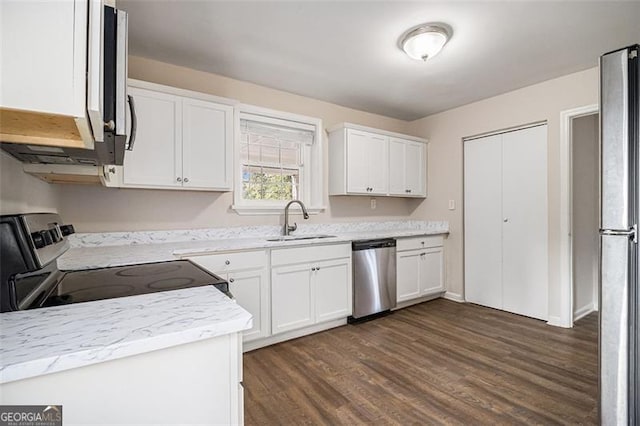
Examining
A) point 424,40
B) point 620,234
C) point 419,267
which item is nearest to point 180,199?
point 424,40

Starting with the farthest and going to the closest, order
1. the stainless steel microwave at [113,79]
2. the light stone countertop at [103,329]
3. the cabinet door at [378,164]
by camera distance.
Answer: the cabinet door at [378,164], the stainless steel microwave at [113,79], the light stone countertop at [103,329]

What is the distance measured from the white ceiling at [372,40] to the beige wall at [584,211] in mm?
908

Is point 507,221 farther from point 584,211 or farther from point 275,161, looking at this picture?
point 275,161

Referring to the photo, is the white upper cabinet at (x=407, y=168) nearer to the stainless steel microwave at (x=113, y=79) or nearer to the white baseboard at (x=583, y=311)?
the white baseboard at (x=583, y=311)

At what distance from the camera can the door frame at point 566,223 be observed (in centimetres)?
309

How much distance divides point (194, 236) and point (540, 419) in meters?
2.81

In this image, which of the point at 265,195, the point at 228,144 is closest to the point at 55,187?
the point at 228,144

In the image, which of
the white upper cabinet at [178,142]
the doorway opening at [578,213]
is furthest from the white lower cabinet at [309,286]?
the doorway opening at [578,213]

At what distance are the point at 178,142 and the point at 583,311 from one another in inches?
179

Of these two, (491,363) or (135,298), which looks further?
(491,363)

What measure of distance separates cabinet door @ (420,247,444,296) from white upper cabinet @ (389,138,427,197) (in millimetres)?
845

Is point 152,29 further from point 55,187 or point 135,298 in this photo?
point 135,298

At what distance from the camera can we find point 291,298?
9.28ft

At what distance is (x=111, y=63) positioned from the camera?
0.83 metres
